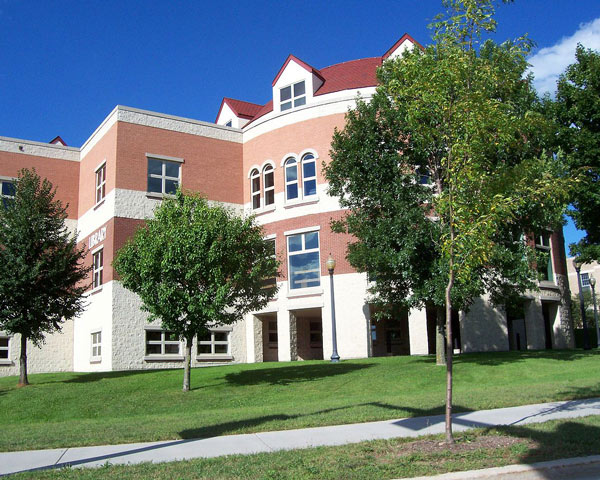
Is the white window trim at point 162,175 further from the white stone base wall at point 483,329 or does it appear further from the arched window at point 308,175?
the white stone base wall at point 483,329

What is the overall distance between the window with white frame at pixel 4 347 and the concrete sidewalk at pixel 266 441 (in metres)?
22.7

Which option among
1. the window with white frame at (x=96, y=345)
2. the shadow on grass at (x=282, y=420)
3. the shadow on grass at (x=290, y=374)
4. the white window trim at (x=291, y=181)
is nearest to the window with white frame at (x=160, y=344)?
the window with white frame at (x=96, y=345)

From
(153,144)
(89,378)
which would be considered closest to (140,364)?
(89,378)

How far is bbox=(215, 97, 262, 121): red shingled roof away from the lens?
3619 cm

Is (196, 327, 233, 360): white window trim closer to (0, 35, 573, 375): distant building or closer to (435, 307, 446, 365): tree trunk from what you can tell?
(0, 35, 573, 375): distant building

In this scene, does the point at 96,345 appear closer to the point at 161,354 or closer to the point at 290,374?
the point at 161,354

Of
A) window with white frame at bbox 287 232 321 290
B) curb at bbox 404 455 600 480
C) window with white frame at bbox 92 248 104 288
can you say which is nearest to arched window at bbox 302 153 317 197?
window with white frame at bbox 287 232 321 290

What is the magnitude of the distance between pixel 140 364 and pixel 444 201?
68.4 ft

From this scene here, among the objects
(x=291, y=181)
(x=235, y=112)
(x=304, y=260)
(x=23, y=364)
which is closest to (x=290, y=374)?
(x=304, y=260)

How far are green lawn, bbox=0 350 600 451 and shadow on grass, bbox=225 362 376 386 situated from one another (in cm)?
4

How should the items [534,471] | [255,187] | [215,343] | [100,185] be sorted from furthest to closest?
[255,187] < [100,185] < [215,343] < [534,471]

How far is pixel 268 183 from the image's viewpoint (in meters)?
30.6

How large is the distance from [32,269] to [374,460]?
1600cm

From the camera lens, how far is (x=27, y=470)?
754 centimetres
